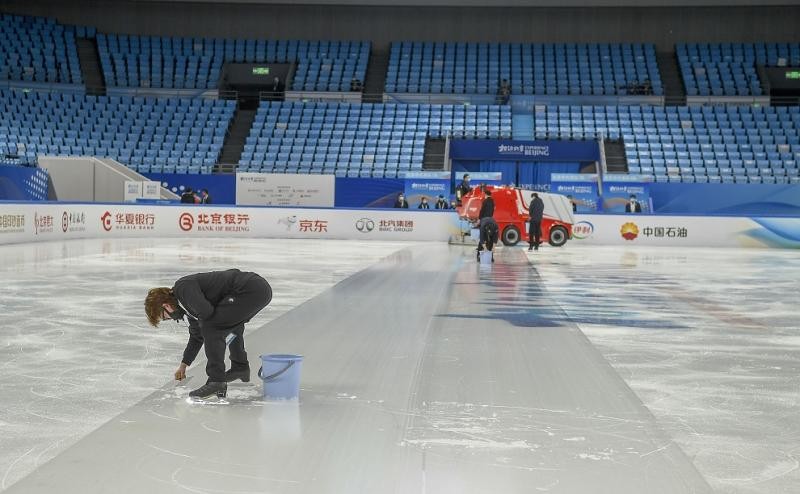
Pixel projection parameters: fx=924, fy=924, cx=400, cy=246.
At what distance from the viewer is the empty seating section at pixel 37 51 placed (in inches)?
1555

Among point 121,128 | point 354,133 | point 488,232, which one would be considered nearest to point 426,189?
point 354,133

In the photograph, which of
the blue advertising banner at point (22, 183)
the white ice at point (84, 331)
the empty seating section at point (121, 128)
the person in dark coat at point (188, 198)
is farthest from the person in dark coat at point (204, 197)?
the white ice at point (84, 331)

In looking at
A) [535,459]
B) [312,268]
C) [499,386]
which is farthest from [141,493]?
[312,268]

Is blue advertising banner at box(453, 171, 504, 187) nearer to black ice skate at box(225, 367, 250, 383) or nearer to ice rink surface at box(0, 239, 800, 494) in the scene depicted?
ice rink surface at box(0, 239, 800, 494)

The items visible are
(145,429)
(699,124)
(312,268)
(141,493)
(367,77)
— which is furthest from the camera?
(367,77)

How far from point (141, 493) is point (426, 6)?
42.5 m

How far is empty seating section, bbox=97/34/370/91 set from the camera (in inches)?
1610

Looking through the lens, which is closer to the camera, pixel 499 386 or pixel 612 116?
pixel 499 386

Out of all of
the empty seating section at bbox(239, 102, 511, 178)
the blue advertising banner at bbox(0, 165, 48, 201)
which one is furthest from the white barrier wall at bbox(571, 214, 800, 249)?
the blue advertising banner at bbox(0, 165, 48, 201)

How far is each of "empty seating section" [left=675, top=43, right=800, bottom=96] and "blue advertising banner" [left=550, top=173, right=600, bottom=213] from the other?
10.8 metres

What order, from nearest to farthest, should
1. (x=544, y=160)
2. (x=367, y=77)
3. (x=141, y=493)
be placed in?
(x=141, y=493) → (x=544, y=160) → (x=367, y=77)

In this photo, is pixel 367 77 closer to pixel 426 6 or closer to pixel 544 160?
pixel 426 6

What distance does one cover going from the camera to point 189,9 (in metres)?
44.3

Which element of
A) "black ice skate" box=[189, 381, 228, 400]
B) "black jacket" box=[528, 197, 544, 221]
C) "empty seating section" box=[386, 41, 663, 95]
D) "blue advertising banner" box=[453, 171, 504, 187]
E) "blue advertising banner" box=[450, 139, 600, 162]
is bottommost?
"black ice skate" box=[189, 381, 228, 400]
